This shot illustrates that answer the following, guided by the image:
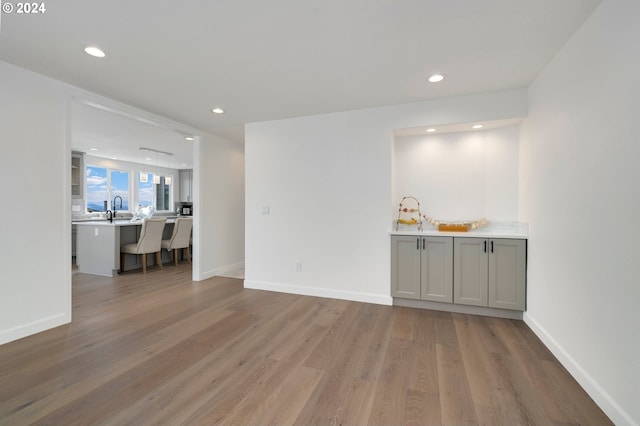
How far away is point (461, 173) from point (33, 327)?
4.84m

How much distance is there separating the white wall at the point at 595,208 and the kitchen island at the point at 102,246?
20.3 feet

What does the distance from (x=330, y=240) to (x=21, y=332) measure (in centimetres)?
320

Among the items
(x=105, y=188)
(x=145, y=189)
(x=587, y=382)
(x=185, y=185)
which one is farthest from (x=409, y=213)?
(x=185, y=185)

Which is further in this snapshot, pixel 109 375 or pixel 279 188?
pixel 279 188

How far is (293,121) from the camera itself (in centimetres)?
406

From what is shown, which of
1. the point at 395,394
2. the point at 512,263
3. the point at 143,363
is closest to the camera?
the point at 395,394

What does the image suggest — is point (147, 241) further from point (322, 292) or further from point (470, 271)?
point (470, 271)

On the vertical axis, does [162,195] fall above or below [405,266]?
above

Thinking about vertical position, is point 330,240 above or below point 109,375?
above

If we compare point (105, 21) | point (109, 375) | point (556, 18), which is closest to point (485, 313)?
point (556, 18)

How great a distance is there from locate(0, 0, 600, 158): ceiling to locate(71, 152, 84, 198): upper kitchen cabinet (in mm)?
5106

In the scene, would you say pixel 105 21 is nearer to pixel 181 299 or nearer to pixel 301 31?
pixel 301 31

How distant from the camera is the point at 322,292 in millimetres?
3889

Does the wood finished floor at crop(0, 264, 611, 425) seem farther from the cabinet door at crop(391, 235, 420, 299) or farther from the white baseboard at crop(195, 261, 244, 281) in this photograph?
the white baseboard at crop(195, 261, 244, 281)
